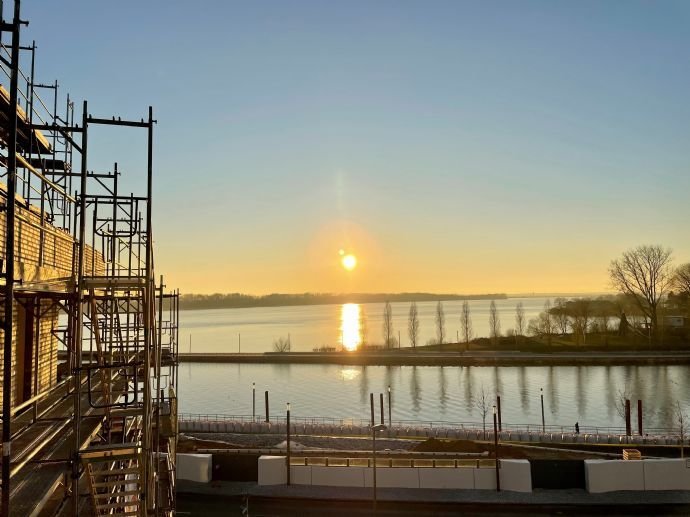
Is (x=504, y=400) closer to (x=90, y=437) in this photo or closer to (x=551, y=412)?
(x=551, y=412)

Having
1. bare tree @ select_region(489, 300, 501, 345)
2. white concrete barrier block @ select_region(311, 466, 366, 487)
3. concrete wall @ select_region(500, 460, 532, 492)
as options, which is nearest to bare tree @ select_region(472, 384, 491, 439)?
concrete wall @ select_region(500, 460, 532, 492)

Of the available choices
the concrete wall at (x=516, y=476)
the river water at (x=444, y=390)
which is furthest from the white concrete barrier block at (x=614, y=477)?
the river water at (x=444, y=390)

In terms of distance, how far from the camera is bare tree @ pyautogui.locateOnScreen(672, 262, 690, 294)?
66.9m

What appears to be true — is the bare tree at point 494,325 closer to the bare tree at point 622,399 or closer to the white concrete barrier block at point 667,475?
the bare tree at point 622,399

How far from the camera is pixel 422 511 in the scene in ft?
50.1

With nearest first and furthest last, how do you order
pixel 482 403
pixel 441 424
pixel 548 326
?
pixel 441 424, pixel 482 403, pixel 548 326

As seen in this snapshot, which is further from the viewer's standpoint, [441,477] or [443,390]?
[443,390]

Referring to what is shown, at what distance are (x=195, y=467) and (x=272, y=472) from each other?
247 cm

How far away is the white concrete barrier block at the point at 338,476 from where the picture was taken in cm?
1667

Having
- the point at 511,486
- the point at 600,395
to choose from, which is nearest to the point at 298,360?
the point at 600,395

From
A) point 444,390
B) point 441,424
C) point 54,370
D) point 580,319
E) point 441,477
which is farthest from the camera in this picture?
point 580,319

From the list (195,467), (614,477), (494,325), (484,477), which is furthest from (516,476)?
(494,325)

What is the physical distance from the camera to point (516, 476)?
16.4m

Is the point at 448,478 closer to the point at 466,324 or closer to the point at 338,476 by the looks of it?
the point at 338,476
